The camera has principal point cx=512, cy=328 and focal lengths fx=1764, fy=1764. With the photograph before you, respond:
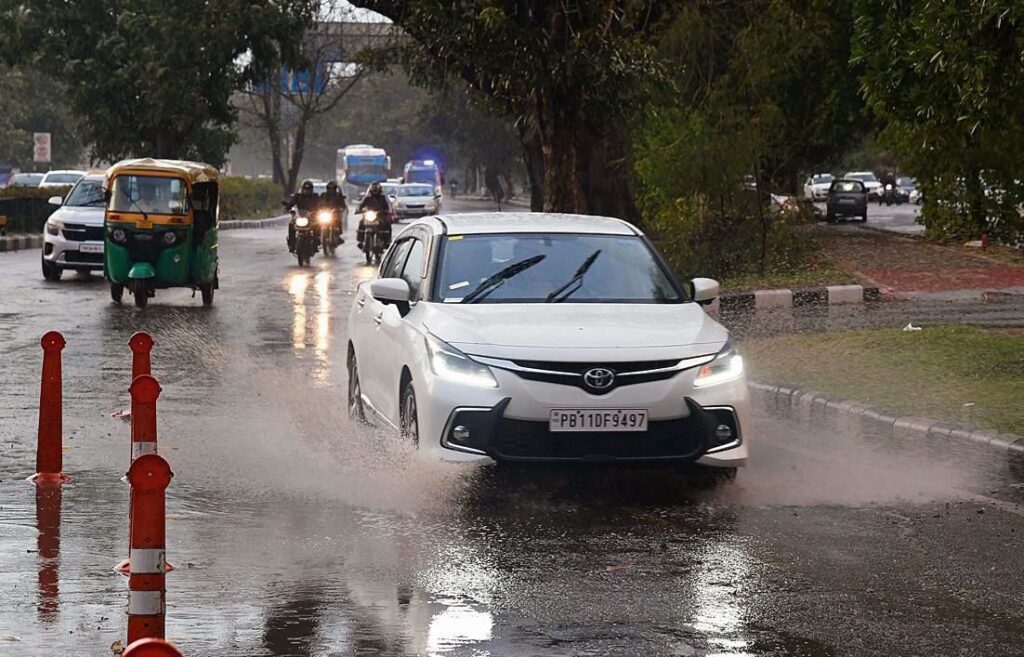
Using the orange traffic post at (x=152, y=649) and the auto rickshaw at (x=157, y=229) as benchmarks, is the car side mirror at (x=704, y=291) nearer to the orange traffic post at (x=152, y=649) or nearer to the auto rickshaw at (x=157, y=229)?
the orange traffic post at (x=152, y=649)

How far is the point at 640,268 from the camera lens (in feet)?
35.9

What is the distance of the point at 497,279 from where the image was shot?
10672 mm

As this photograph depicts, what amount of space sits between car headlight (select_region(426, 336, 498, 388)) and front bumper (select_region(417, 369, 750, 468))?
5 cm

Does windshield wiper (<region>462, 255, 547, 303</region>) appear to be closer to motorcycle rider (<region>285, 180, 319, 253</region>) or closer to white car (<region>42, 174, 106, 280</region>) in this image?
white car (<region>42, 174, 106, 280</region>)

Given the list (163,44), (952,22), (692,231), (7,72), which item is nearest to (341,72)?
(7,72)

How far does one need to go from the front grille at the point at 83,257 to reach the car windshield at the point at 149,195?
4.31 m

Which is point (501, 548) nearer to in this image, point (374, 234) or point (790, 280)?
point (790, 280)

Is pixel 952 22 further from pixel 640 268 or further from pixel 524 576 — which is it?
pixel 524 576

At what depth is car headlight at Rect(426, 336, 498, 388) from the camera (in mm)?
9414

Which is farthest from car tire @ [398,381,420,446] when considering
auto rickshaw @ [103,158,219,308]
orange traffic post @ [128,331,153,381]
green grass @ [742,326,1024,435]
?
auto rickshaw @ [103,158,219,308]

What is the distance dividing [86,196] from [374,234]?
8313 mm

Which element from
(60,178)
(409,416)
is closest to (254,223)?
(60,178)

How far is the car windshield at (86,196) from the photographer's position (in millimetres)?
29453

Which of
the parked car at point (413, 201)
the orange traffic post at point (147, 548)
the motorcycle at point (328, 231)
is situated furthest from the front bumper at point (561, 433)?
the parked car at point (413, 201)
